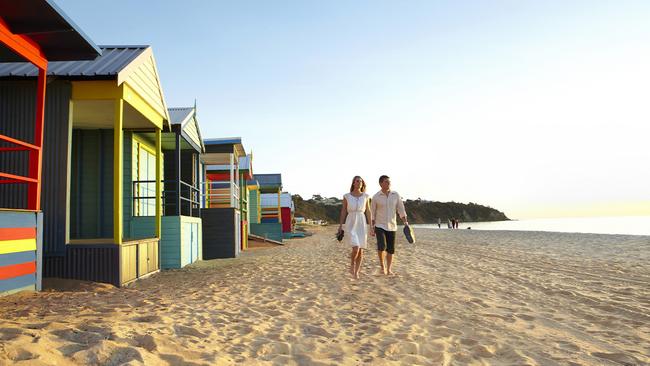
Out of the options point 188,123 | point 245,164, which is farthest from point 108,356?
point 245,164

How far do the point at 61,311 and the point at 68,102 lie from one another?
390 cm

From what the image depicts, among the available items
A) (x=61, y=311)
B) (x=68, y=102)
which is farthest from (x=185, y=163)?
(x=61, y=311)

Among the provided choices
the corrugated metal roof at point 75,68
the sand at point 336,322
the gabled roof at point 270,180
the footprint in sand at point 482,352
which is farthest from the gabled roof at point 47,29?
the gabled roof at point 270,180

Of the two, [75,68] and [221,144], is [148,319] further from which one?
[221,144]

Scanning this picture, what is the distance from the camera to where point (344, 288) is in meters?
7.32

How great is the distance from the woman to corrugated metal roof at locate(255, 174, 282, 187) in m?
22.8

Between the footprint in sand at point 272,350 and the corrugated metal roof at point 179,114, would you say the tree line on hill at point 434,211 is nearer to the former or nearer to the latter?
the corrugated metal roof at point 179,114

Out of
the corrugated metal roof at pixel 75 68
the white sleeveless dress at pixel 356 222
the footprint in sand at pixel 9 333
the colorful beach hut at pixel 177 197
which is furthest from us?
the colorful beach hut at pixel 177 197

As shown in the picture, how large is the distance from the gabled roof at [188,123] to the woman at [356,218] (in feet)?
17.3

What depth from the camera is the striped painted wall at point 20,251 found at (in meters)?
5.39

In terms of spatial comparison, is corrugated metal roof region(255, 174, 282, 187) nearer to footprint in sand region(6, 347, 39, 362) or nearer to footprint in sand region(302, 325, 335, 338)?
footprint in sand region(302, 325, 335, 338)

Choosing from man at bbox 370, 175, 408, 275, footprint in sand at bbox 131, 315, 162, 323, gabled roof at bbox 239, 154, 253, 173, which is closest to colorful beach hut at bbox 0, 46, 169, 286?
footprint in sand at bbox 131, 315, 162, 323

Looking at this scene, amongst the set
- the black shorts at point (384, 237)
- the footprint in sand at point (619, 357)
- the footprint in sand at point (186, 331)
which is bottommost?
the footprint in sand at point (619, 357)

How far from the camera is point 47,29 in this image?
5828 millimetres
